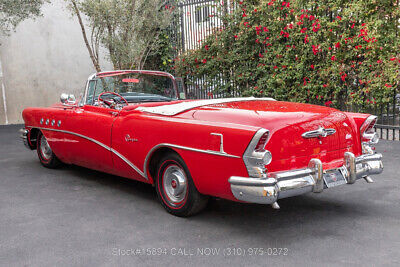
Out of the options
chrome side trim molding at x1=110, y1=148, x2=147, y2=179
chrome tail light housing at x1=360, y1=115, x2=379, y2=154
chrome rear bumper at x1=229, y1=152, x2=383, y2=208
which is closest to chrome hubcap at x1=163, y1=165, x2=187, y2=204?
chrome side trim molding at x1=110, y1=148, x2=147, y2=179

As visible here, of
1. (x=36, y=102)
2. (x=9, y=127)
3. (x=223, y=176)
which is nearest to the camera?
(x=223, y=176)

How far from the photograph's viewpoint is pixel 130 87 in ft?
17.4

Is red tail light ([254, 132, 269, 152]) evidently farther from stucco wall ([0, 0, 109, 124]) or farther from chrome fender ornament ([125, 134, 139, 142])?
stucco wall ([0, 0, 109, 124])

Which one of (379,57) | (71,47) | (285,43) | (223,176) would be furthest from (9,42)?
(223,176)

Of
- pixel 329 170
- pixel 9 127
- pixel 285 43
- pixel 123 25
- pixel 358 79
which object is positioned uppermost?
pixel 123 25

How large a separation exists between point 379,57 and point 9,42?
11.3 m

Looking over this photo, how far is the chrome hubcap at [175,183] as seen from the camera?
387cm

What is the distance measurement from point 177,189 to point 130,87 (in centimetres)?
189

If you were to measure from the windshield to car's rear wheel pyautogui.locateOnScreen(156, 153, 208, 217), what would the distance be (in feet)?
4.68

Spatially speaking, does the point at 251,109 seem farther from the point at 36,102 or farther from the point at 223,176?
the point at 36,102

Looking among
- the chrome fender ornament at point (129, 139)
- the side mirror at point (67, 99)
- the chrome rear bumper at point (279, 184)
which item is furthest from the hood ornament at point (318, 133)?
the side mirror at point (67, 99)

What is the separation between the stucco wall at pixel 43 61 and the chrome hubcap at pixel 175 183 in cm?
1103

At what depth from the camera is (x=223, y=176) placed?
337 cm

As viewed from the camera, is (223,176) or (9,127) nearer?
(223,176)
